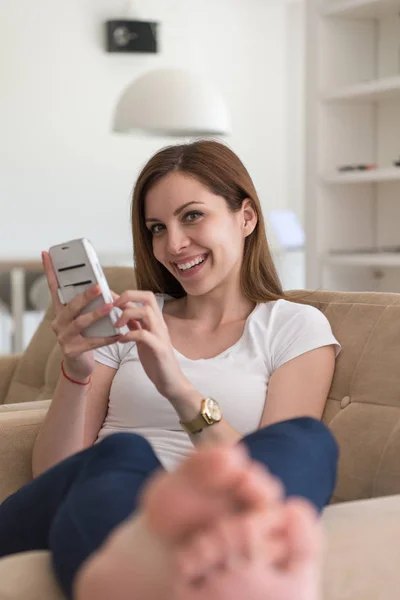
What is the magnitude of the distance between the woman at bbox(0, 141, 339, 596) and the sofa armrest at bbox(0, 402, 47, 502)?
4.9 inches

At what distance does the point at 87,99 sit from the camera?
6156 millimetres

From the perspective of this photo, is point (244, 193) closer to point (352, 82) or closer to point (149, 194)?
point (149, 194)

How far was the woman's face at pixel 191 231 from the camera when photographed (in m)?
1.84

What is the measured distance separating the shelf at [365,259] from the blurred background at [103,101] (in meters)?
1.11

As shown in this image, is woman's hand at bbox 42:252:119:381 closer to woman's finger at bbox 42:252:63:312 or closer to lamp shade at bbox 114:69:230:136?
woman's finger at bbox 42:252:63:312

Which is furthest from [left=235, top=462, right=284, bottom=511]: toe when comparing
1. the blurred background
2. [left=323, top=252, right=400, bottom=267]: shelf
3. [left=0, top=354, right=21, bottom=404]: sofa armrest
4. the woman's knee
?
the blurred background

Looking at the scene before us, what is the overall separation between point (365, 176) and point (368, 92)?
1.15ft

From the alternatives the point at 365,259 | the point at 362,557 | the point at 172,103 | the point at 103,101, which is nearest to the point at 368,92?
the point at 365,259

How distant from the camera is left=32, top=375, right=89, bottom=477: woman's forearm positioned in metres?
1.70

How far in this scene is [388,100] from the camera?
4438 mm

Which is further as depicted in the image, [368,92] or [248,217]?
[368,92]

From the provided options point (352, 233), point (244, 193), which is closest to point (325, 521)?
point (244, 193)

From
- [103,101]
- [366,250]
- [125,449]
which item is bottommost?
[366,250]

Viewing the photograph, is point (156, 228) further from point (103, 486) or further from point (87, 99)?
point (87, 99)
